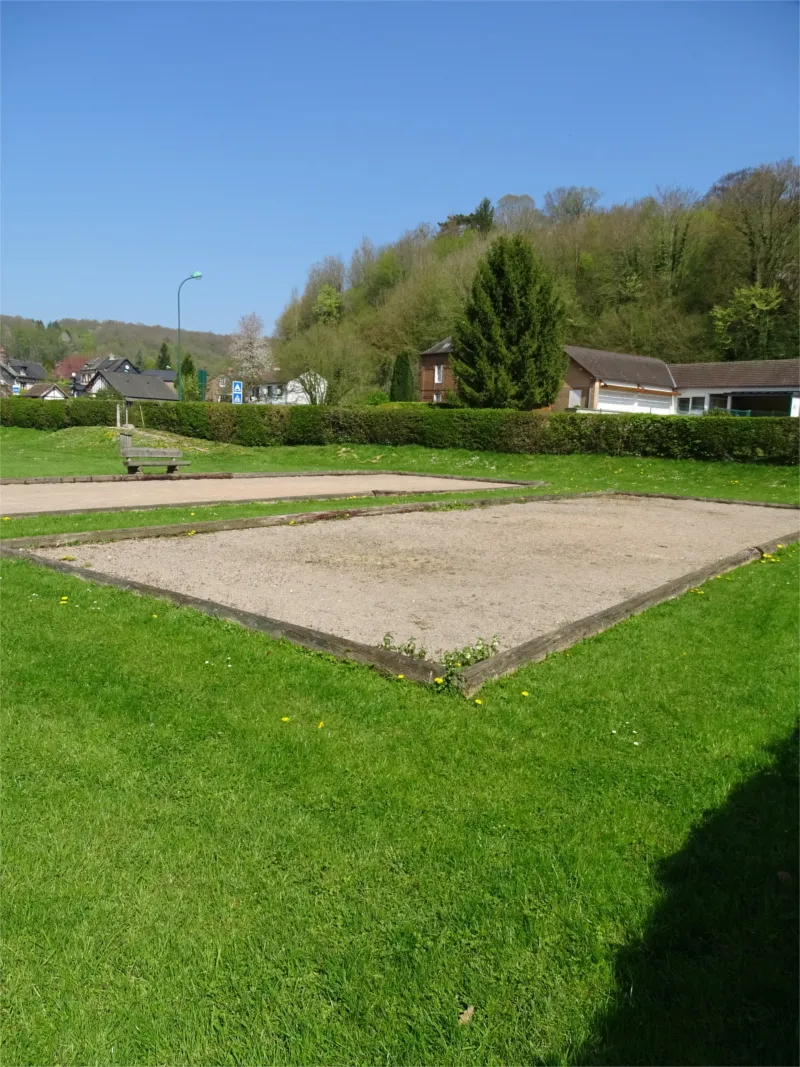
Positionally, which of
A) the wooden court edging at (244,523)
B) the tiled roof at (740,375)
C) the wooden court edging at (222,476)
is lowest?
the wooden court edging at (244,523)

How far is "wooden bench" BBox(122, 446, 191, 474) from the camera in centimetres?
1734

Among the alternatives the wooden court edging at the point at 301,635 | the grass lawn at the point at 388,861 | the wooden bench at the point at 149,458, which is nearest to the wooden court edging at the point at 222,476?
the wooden bench at the point at 149,458

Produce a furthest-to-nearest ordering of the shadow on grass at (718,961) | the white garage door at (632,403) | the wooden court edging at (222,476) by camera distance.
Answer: the white garage door at (632,403) < the wooden court edging at (222,476) < the shadow on grass at (718,961)

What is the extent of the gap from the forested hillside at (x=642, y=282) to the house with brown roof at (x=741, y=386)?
12.1ft

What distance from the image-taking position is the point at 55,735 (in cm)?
355

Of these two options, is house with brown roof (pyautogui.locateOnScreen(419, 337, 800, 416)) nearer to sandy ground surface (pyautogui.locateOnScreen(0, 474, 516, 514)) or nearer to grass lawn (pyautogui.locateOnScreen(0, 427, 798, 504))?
grass lawn (pyautogui.locateOnScreen(0, 427, 798, 504))

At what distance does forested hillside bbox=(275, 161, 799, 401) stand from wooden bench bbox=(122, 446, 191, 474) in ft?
84.7

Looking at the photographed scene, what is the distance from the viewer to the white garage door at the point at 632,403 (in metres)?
47.9

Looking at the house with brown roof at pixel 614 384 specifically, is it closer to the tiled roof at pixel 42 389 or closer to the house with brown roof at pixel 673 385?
the house with brown roof at pixel 673 385

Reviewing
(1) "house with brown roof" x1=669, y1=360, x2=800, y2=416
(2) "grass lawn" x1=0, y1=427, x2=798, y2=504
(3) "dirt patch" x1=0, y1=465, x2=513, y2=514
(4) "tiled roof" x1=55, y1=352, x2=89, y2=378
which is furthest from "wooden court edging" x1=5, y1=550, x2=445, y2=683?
(4) "tiled roof" x1=55, y1=352, x2=89, y2=378

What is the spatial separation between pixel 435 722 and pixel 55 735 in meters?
1.82

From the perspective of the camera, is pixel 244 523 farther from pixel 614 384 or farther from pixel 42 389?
pixel 42 389

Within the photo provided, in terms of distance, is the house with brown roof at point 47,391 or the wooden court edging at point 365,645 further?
the house with brown roof at point 47,391

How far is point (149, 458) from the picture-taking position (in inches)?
720
